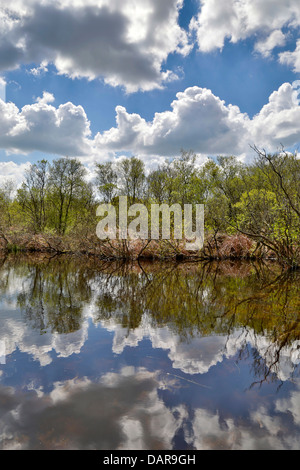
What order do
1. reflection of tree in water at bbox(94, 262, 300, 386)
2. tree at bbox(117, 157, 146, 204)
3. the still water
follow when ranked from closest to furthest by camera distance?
the still water < reflection of tree in water at bbox(94, 262, 300, 386) < tree at bbox(117, 157, 146, 204)

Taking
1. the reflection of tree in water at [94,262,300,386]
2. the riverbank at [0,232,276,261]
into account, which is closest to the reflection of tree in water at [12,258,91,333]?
the reflection of tree in water at [94,262,300,386]

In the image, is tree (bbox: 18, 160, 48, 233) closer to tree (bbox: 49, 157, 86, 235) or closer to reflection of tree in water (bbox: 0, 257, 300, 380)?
tree (bbox: 49, 157, 86, 235)

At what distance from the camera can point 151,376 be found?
3.12 metres

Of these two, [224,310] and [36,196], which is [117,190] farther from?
[224,310]

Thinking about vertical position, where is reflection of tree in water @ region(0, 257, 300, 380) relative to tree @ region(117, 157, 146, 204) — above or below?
below

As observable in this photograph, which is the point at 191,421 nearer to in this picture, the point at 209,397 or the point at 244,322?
the point at 209,397

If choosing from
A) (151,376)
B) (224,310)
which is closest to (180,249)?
(224,310)

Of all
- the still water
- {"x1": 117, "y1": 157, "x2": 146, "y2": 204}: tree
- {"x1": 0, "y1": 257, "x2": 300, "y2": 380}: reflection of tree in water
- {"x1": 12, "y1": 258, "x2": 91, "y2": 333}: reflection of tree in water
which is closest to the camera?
A: the still water

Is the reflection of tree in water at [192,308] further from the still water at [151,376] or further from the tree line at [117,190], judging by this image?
the tree line at [117,190]

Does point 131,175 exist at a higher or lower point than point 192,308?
higher

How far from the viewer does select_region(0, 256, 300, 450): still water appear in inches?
87.3

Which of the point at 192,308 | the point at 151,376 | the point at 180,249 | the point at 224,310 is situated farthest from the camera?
the point at 180,249

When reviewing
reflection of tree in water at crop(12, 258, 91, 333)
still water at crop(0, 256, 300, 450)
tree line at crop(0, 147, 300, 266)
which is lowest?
reflection of tree in water at crop(12, 258, 91, 333)

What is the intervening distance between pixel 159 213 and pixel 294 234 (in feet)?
28.4
